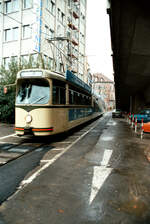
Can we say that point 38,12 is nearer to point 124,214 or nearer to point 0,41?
point 0,41

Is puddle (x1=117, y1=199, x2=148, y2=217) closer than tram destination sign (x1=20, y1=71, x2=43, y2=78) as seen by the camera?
Yes

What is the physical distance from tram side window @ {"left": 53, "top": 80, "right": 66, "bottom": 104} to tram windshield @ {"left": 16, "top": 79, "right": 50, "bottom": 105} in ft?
1.48

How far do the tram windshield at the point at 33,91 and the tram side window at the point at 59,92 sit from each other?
0.45m

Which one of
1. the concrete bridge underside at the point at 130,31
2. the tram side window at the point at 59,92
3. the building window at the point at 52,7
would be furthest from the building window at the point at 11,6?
the tram side window at the point at 59,92

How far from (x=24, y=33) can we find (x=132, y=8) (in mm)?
20813

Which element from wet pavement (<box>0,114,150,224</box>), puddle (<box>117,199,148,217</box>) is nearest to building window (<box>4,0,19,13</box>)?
wet pavement (<box>0,114,150,224</box>)

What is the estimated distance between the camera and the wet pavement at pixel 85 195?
3.22m

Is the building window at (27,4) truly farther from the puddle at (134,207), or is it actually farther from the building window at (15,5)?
the puddle at (134,207)

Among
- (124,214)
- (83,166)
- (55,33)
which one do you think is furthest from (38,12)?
(124,214)

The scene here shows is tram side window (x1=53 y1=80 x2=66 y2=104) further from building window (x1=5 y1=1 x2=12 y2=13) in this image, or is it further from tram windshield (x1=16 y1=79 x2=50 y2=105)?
building window (x1=5 y1=1 x2=12 y2=13)

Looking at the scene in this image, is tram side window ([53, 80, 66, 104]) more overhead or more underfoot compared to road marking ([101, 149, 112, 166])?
more overhead

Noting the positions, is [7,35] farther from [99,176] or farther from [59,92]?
[99,176]

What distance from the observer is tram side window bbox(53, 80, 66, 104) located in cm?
955

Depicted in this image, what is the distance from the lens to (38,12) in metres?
23.1
